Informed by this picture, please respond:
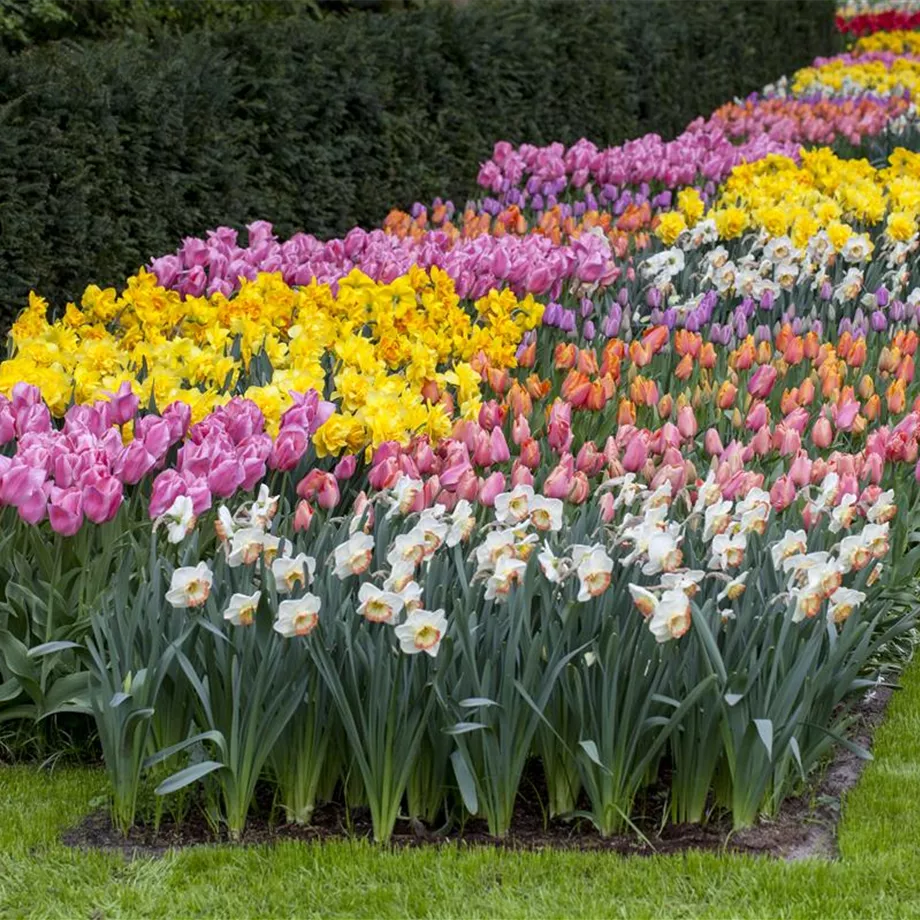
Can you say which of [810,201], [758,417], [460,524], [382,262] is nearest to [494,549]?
[460,524]

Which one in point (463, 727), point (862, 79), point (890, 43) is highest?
point (890, 43)

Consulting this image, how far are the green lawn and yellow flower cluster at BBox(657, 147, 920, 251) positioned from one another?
449cm

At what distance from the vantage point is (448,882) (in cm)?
310

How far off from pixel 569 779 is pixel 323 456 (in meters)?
1.37

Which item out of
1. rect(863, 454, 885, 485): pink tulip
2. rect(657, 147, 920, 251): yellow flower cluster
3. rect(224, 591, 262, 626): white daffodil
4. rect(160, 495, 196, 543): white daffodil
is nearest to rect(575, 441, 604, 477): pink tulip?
rect(863, 454, 885, 485): pink tulip

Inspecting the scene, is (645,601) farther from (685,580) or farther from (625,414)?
(625,414)

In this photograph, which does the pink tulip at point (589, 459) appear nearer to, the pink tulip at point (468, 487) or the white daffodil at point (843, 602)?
the pink tulip at point (468, 487)

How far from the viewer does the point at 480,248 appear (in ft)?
22.5

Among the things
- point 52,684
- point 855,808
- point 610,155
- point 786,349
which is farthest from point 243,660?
point 610,155

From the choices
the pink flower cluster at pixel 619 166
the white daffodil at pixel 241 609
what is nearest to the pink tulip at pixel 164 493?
the white daffodil at pixel 241 609

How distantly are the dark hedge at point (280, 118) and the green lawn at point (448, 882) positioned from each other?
3.35 metres

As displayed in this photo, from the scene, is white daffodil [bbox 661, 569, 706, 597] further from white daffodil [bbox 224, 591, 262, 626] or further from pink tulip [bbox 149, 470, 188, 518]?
pink tulip [bbox 149, 470, 188, 518]

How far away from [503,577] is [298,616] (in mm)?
437

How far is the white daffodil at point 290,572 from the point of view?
10.8 ft
